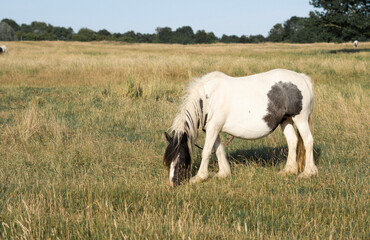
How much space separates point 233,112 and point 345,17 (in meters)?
30.6

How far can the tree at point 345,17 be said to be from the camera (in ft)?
98.9

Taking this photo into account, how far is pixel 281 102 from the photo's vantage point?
5.23m

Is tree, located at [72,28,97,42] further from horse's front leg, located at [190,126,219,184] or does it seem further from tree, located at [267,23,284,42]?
horse's front leg, located at [190,126,219,184]

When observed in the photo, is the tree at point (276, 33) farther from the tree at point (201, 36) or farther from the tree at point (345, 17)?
the tree at point (345, 17)

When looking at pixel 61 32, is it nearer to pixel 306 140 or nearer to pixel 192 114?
pixel 192 114

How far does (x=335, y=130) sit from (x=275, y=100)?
3722 mm

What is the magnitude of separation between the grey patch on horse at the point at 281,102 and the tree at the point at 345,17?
28.7 meters

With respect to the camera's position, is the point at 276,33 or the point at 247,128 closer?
the point at 247,128

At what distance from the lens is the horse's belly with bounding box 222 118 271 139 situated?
511 centimetres

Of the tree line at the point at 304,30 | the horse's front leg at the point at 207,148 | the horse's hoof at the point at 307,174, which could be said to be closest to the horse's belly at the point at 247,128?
the horse's front leg at the point at 207,148

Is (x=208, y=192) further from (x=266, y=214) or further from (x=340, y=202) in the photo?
(x=340, y=202)

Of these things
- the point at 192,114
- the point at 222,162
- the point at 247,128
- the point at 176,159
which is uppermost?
the point at 192,114

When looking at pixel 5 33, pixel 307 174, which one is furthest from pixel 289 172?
pixel 5 33

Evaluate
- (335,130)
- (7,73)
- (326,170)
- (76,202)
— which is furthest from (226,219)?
(7,73)
